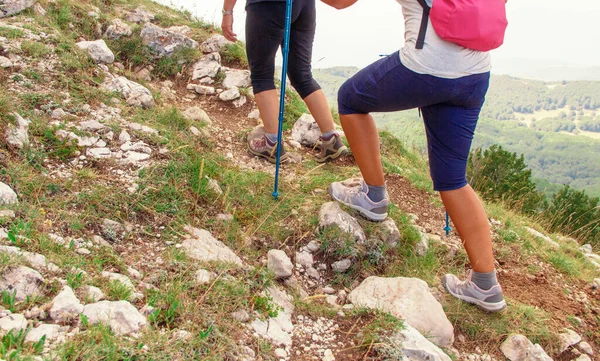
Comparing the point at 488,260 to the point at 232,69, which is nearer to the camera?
the point at 488,260

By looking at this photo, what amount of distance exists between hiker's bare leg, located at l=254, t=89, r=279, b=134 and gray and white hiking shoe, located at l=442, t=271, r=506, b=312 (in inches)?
83.0

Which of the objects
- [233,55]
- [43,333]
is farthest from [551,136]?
[43,333]

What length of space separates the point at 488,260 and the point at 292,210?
1.49m

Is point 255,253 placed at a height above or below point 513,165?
above

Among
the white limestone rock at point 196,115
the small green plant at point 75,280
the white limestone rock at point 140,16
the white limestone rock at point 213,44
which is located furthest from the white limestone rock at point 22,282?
the white limestone rock at point 140,16

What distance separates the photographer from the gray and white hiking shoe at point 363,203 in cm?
358

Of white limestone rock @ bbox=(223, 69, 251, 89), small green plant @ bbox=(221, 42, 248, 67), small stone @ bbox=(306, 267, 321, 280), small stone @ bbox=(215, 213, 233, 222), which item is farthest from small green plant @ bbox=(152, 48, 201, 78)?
small stone @ bbox=(306, 267, 321, 280)

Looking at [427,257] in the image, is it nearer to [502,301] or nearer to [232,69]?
[502,301]

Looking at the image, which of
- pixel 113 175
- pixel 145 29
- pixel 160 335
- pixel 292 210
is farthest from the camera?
pixel 145 29

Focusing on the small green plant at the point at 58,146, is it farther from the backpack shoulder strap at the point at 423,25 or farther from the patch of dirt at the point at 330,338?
the backpack shoulder strap at the point at 423,25

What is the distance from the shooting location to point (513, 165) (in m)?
16.8

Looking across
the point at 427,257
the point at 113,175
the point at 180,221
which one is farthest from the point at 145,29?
the point at 427,257

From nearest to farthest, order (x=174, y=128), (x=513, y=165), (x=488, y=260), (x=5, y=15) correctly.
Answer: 1. (x=488, y=260)
2. (x=174, y=128)
3. (x=5, y=15)
4. (x=513, y=165)

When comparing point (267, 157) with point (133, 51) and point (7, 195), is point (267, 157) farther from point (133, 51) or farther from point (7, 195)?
point (133, 51)
